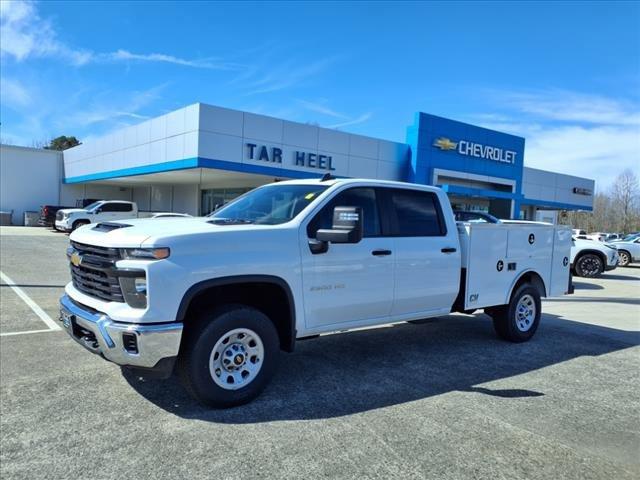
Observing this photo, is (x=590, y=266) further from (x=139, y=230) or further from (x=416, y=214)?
(x=139, y=230)

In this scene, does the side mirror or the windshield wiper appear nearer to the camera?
the side mirror

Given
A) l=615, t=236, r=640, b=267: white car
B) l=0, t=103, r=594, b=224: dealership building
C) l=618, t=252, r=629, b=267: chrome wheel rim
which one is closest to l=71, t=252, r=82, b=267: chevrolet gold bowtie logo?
l=0, t=103, r=594, b=224: dealership building

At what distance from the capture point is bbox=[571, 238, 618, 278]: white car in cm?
1633

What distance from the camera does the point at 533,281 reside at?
7.23m

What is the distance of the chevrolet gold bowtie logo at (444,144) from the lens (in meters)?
31.0

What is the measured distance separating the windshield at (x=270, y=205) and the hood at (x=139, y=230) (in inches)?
15.2

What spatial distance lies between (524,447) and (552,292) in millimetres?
4309

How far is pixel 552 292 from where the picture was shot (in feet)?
24.6

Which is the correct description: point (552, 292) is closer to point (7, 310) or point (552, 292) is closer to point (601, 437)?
point (601, 437)

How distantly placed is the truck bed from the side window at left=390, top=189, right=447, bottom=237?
0.50 m

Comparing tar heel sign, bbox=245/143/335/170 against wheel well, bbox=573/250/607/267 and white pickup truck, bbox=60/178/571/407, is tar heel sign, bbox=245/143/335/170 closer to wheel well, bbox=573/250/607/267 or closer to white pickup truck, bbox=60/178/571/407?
wheel well, bbox=573/250/607/267

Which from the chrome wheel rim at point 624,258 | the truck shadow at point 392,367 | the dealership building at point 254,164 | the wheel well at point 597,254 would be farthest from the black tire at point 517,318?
the chrome wheel rim at point 624,258

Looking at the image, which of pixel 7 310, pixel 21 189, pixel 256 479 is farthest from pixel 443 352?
pixel 21 189

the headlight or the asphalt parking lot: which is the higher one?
the headlight
